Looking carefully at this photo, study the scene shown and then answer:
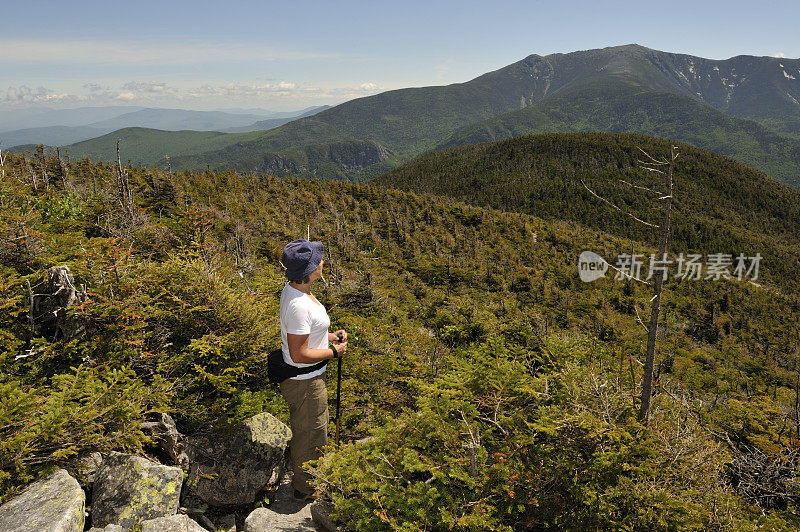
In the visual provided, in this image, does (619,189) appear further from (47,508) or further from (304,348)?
(47,508)

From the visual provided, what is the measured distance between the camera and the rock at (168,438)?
12.5ft

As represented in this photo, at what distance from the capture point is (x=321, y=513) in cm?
358

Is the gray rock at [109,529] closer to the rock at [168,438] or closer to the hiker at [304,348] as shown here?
the rock at [168,438]

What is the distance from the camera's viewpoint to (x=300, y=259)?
11.8 ft

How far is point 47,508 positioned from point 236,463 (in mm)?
1633

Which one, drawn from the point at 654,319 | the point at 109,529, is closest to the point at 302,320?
the point at 109,529

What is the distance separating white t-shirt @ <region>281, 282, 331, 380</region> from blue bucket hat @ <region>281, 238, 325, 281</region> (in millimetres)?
193

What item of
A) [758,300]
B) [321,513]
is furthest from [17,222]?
[758,300]

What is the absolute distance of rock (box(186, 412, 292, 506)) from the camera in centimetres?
393

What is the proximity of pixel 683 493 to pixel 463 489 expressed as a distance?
171cm

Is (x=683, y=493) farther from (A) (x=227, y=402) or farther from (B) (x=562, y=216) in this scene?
(B) (x=562, y=216)

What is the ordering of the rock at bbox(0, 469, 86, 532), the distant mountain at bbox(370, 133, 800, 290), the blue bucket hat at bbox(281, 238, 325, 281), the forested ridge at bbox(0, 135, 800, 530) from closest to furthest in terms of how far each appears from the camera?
the rock at bbox(0, 469, 86, 532)
the forested ridge at bbox(0, 135, 800, 530)
the blue bucket hat at bbox(281, 238, 325, 281)
the distant mountain at bbox(370, 133, 800, 290)

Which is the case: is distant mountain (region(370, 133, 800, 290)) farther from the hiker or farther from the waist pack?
the waist pack

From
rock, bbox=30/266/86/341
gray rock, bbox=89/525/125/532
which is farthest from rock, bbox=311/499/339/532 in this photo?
rock, bbox=30/266/86/341
